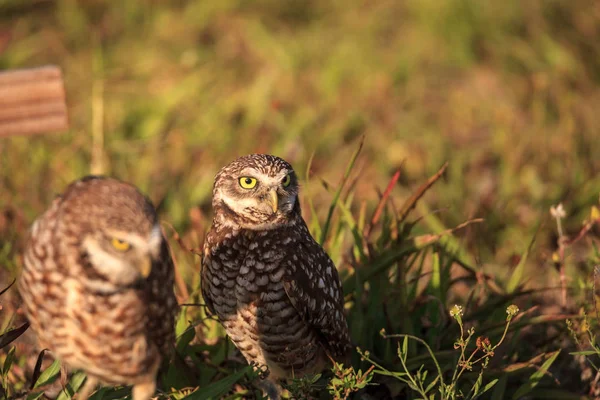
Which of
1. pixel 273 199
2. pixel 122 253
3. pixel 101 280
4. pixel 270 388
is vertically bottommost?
pixel 270 388

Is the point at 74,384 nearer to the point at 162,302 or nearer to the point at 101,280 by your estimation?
the point at 162,302

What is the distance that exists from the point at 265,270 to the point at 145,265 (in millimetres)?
1192

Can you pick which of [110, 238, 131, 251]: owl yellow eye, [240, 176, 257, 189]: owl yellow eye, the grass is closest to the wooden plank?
the grass

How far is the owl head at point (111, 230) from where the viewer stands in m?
2.19

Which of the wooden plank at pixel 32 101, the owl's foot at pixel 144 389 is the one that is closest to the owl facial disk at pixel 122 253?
the owl's foot at pixel 144 389

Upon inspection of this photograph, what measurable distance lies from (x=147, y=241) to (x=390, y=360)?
73.7 inches

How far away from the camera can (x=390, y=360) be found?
3758mm

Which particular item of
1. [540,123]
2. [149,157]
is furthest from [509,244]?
[149,157]

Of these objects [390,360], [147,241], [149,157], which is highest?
[147,241]

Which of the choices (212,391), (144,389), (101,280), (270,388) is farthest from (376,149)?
(101,280)

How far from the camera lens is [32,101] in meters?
3.90

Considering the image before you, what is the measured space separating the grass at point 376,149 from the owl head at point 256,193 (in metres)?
0.42

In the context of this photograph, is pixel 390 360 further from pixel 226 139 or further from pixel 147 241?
pixel 226 139

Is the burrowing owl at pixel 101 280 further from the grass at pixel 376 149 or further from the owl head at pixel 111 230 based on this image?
the grass at pixel 376 149
